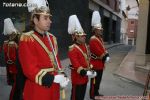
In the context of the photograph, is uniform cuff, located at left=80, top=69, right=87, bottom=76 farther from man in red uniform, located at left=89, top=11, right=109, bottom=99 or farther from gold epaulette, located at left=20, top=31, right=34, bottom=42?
gold epaulette, located at left=20, top=31, right=34, bottom=42

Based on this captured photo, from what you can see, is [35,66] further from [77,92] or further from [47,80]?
[77,92]

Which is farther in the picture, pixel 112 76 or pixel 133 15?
pixel 133 15

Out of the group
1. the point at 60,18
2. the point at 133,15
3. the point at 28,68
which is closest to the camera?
the point at 28,68

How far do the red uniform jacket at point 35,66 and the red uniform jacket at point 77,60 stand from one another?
2222mm

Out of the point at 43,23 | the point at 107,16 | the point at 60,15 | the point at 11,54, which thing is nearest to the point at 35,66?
the point at 43,23

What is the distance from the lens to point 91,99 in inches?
358

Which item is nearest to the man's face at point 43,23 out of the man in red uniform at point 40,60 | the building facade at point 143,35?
the man in red uniform at point 40,60

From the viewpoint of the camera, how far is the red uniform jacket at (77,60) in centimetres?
679

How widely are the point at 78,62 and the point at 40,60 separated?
8.50 feet

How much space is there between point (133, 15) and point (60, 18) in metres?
51.8

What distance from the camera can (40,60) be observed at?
4.31 m

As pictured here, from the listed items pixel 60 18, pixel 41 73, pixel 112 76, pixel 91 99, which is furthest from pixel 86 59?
pixel 60 18

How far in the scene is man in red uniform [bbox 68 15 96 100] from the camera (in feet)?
22.3

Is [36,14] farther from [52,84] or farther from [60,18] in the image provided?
[60,18]
